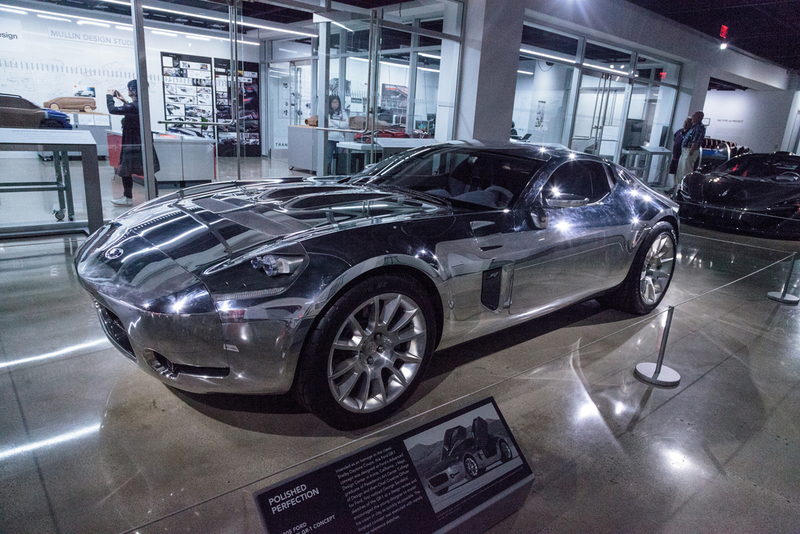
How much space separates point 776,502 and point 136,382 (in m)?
2.77

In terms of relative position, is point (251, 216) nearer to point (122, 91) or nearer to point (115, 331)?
point (115, 331)

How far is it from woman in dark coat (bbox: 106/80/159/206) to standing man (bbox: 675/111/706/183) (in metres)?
9.18

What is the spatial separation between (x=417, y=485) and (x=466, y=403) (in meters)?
0.30

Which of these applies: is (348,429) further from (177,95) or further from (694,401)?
(177,95)

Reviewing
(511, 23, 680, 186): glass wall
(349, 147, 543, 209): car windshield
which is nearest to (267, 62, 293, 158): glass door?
(511, 23, 680, 186): glass wall

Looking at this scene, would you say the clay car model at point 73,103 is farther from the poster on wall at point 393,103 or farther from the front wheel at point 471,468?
the front wheel at point 471,468

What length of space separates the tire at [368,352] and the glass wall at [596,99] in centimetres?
794

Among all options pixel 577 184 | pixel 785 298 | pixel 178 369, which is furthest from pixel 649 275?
pixel 178 369

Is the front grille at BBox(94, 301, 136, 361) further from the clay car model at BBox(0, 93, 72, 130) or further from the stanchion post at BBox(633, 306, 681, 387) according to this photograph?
the clay car model at BBox(0, 93, 72, 130)

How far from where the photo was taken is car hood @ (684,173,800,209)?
7012 mm

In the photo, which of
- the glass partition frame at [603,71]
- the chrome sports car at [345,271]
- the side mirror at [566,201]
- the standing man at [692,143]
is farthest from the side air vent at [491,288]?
the standing man at [692,143]

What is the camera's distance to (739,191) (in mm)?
7289

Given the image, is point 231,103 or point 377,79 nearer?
point 231,103

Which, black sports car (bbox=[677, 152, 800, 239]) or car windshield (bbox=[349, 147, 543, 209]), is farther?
black sports car (bbox=[677, 152, 800, 239])
